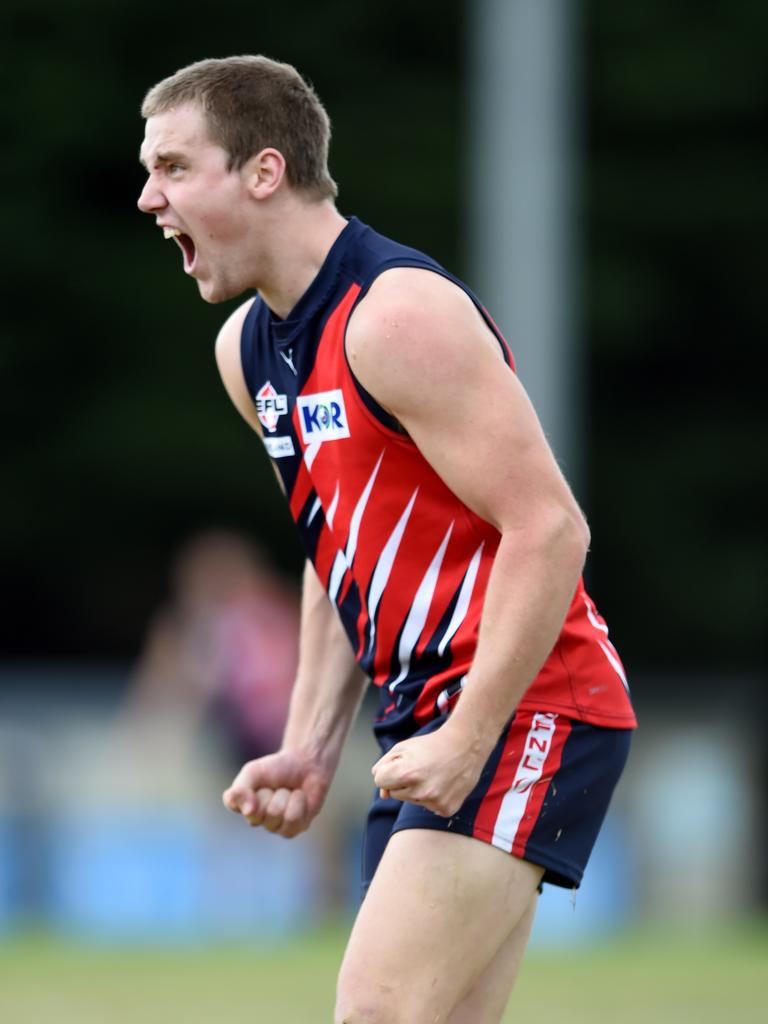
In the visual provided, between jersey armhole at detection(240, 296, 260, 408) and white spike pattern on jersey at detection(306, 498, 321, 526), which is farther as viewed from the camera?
jersey armhole at detection(240, 296, 260, 408)

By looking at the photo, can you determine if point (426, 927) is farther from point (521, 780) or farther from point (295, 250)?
point (295, 250)

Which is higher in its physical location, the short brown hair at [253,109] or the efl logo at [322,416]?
the short brown hair at [253,109]

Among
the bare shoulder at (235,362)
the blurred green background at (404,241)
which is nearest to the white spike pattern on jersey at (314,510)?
the bare shoulder at (235,362)

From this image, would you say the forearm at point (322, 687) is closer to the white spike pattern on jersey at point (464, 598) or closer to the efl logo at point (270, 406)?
the efl logo at point (270, 406)

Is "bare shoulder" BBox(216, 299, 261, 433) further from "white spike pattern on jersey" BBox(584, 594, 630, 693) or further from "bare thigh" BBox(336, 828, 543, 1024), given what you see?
"bare thigh" BBox(336, 828, 543, 1024)

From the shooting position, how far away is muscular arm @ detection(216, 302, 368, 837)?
14.8 feet

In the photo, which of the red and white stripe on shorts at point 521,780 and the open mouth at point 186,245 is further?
the open mouth at point 186,245

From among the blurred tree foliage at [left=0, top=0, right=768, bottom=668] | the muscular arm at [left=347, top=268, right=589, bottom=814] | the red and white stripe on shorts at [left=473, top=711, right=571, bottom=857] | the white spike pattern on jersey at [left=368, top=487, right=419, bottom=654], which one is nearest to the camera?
the muscular arm at [left=347, top=268, right=589, bottom=814]

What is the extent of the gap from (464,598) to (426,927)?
2.24 feet

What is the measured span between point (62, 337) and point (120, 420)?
0.87m

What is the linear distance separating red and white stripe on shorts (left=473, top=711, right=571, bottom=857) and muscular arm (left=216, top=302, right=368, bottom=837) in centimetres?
65

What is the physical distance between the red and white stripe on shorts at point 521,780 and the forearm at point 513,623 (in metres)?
0.20

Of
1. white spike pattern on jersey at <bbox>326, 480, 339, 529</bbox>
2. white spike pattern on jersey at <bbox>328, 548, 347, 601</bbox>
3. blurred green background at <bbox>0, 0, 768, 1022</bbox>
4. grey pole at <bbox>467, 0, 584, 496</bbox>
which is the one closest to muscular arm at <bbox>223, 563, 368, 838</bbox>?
white spike pattern on jersey at <bbox>328, 548, 347, 601</bbox>

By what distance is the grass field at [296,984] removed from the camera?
8.03 meters
